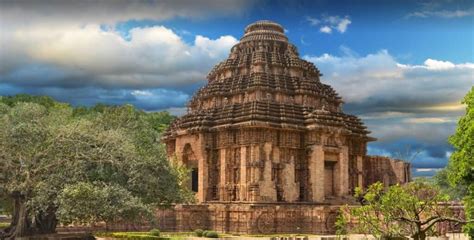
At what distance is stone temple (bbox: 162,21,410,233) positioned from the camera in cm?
3831

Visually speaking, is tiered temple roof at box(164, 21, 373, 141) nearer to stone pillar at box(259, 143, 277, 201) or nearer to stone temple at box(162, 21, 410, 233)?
stone temple at box(162, 21, 410, 233)

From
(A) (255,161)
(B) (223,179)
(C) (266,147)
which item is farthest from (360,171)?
(B) (223,179)

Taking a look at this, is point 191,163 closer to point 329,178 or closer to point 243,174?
point 243,174

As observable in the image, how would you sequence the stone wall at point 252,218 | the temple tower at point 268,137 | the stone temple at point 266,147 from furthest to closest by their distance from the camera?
1. the temple tower at point 268,137
2. the stone temple at point 266,147
3. the stone wall at point 252,218

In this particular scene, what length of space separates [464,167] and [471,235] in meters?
3.04

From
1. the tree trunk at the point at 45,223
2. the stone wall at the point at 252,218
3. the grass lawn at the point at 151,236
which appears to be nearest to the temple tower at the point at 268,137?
the stone wall at the point at 252,218

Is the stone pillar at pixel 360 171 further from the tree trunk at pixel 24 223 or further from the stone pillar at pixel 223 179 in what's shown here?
the tree trunk at pixel 24 223

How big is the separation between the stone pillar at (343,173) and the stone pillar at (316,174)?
245 centimetres

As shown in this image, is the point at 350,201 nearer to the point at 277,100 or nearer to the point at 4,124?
the point at 277,100

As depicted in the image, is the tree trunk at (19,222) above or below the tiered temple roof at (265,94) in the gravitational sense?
below

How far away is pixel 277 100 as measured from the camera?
46.2 meters

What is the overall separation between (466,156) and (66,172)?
18.7 m

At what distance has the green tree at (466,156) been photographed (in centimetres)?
2105

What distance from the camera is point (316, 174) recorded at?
43500 millimetres
